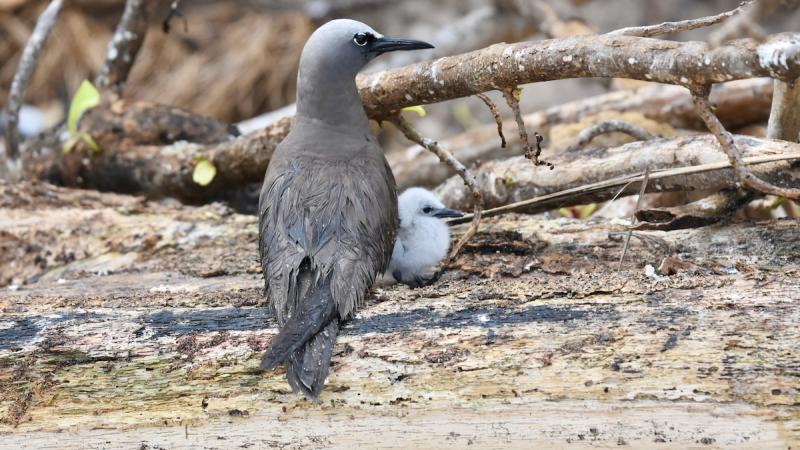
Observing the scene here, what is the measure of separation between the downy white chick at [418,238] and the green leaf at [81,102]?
2.08 metres

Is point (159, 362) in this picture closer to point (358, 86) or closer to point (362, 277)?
point (362, 277)

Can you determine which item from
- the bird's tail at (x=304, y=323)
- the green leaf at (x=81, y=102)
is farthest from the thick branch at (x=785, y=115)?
the green leaf at (x=81, y=102)

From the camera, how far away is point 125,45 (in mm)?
5996

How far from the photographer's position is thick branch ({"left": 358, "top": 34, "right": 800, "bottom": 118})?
3.01m

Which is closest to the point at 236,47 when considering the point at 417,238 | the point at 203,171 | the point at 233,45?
the point at 233,45

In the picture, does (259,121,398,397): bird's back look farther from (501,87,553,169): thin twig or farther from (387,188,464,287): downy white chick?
(501,87,553,169): thin twig

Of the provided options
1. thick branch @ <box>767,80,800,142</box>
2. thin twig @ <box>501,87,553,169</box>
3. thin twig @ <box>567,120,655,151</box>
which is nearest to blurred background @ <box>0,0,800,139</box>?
thin twig @ <box>567,120,655,151</box>

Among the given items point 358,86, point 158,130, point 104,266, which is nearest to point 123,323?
point 104,266

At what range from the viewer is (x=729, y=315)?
10.3 feet

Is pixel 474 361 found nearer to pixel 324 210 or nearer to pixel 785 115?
pixel 324 210

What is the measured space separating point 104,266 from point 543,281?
7.11 feet

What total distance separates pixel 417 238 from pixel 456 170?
0.41 meters

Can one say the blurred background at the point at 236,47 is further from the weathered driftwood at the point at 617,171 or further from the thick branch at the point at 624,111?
the weathered driftwood at the point at 617,171

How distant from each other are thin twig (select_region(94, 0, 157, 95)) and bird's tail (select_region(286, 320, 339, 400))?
3263mm
